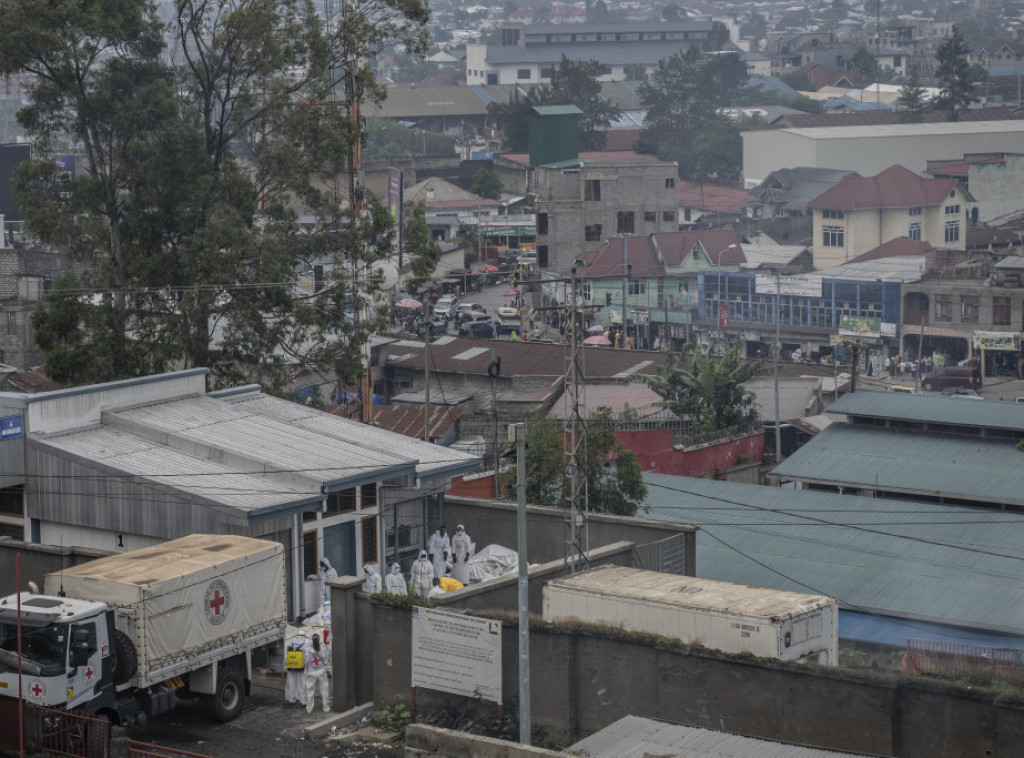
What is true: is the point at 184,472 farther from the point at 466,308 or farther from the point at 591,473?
the point at 466,308

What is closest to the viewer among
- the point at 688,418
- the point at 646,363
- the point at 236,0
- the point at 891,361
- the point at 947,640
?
the point at 947,640

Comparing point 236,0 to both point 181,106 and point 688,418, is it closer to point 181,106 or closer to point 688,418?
point 181,106

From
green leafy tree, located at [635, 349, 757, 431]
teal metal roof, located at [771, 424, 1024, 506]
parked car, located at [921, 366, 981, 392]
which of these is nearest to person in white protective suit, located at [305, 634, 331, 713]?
teal metal roof, located at [771, 424, 1024, 506]

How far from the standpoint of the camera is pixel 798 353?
2311 inches

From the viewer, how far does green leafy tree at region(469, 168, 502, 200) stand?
98.1 meters

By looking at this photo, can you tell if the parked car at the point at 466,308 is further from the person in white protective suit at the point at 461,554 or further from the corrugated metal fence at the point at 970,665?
the corrugated metal fence at the point at 970,665

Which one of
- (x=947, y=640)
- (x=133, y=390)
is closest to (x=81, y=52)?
(x=133, y=390)

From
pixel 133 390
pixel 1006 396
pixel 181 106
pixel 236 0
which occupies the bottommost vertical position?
pixel 1006 396

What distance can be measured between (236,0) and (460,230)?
183 feet

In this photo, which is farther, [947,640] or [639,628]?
[947,640]

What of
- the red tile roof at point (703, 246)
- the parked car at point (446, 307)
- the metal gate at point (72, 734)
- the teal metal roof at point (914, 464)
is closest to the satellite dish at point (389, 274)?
the teal metal roof at point (914, 464)

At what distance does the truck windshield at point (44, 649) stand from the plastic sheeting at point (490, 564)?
820 cm

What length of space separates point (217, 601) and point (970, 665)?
8944mm

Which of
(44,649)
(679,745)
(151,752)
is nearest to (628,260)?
(44,649)
